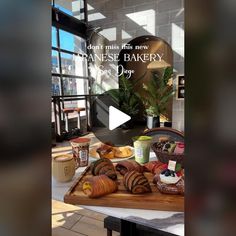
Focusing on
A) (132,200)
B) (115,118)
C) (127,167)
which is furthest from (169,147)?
(115,118)

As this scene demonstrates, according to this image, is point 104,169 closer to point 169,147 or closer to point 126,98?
point 169,147

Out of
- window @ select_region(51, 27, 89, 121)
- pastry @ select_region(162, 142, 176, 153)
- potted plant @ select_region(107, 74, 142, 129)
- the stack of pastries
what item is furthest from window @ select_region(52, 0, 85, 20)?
the stack of pastries

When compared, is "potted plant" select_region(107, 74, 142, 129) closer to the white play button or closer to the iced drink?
the white play button

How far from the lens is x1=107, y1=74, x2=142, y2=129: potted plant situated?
1.75 meters

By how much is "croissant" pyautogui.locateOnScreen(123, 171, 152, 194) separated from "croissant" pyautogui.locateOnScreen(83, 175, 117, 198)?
0.14 feet

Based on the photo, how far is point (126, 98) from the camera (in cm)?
178

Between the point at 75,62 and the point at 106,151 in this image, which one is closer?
the point at 106,151

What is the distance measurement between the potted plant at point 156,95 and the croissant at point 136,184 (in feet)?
4.15

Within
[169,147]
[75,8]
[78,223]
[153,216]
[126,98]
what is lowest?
[78,223]

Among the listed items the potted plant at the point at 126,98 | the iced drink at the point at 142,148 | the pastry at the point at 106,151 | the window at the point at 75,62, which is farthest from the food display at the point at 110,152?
the potted plant at the point at 126,98

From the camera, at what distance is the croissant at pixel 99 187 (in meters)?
0.63

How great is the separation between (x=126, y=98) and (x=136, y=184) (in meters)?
1.18
